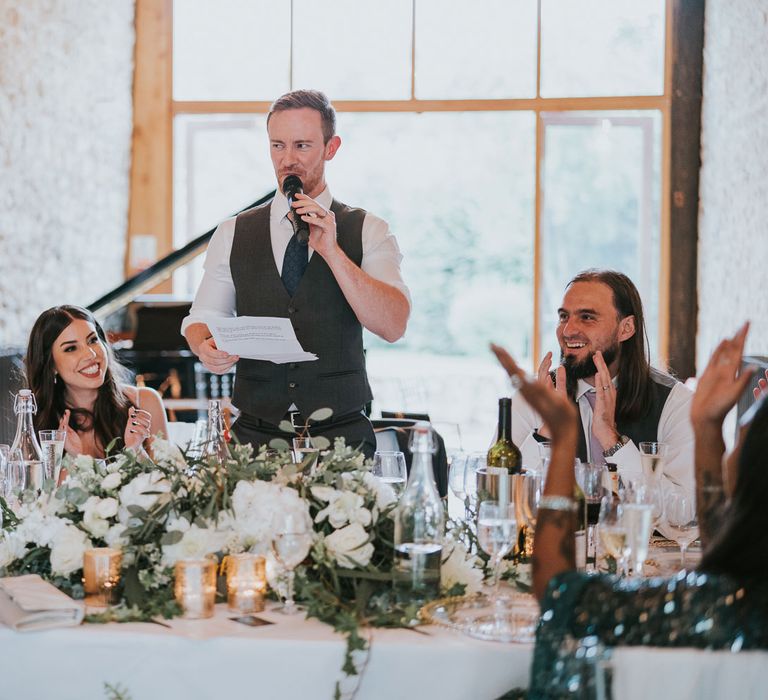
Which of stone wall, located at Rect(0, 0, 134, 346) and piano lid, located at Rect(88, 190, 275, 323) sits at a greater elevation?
stone wall, located at Rect(0, 0, 134, 346)

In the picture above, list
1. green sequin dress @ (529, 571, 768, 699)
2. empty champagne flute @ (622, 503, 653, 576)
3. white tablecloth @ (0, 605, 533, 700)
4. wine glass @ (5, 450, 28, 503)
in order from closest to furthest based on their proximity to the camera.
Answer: green sequin dress @ (529, 571, 768, 699) < white tablecloth @ (0, 605, 533, 700) < empty champagne flute @ (622, 503, 653, 576) < wine glass @ (5, 450, 28, 503)

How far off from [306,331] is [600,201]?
5564mm

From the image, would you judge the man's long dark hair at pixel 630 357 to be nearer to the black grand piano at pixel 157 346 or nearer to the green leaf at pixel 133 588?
the green leaf at pixel 133 588

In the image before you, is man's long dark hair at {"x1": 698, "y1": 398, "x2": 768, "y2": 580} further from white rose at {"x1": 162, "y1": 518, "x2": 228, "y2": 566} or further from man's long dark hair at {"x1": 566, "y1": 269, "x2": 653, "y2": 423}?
man's long dark hair at {"x1": 566, "y1": 269, "x2": 653, "y2": 423}

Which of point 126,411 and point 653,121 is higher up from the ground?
point 653,121

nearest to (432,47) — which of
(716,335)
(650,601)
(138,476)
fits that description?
(716,335)

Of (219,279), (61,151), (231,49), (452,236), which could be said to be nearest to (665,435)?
(219,279)

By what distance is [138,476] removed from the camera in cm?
188

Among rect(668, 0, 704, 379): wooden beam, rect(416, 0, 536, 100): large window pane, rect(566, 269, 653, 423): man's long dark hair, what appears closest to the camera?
rect(566, 269, 653, 423): man's long dark hair

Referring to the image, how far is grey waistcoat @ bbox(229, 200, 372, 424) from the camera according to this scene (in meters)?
2.95

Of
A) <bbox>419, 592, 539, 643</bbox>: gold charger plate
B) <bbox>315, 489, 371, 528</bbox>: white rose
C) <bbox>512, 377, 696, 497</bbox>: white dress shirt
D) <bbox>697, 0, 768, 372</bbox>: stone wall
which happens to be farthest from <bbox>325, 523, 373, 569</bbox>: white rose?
<bbox>697, 0, 768, 372</bbox>: stone wall

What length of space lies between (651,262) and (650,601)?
23.1 feet

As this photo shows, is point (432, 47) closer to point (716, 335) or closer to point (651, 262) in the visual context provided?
point (651, 262)

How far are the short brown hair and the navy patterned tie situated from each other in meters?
0.31
